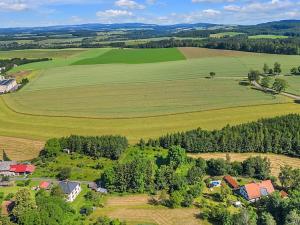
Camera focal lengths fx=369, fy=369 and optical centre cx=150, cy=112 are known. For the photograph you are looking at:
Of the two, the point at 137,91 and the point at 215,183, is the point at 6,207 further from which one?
the point at 137,91

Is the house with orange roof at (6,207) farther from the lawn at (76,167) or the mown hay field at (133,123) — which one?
the mown hay field at (133,123)

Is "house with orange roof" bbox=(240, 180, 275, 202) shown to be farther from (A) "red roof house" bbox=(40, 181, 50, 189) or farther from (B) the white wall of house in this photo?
(B) the white wall of house

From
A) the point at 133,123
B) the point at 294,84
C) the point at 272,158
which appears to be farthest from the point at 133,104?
the point at 294,84

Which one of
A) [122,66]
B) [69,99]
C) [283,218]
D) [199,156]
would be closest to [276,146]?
[199,156]

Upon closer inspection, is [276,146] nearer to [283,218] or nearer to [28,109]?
[283,218]

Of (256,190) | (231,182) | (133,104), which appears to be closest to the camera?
(256,190)
